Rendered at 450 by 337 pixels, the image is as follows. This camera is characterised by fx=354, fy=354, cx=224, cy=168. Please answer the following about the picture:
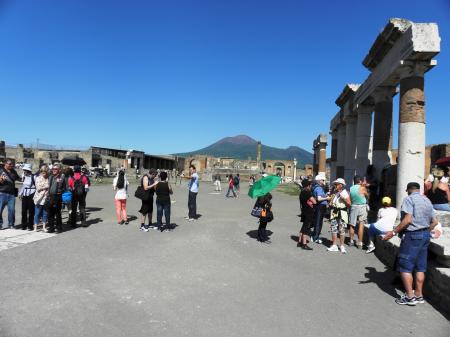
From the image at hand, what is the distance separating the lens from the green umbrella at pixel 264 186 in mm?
8508

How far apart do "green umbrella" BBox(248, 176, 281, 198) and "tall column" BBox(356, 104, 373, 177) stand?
260 inches

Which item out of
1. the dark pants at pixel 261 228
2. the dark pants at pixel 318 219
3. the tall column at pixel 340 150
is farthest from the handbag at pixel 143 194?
the tall column at pixel 340 150

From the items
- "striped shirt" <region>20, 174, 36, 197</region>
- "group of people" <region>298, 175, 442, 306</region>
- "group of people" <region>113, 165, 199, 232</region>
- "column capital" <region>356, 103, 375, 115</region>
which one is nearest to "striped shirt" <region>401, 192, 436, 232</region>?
"group of people" <region>298, 175, 442, 306</region>

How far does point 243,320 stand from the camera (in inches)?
165

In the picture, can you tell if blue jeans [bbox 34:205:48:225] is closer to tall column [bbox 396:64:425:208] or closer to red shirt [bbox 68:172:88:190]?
red shirt [bbox 68:172:88:190]

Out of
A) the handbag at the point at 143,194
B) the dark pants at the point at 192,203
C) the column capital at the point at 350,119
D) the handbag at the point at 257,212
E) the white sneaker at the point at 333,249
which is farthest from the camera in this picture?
the column capital at the point at 350,119

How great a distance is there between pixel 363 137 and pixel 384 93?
8.43ft

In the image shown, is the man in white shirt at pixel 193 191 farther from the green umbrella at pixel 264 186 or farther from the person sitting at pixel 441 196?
the person sitting at pixel 441 196

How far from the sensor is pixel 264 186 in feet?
28.3

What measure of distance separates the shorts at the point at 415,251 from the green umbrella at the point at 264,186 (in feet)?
12.6

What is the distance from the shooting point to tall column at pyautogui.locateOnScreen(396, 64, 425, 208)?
29.4ft

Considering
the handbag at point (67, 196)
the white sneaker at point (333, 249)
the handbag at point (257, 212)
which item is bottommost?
the white sneaker at point (333, 249)

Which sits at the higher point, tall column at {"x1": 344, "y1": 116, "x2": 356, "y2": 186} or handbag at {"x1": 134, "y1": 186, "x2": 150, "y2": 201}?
tall column at {"x1": 344, "y1": 116, "x2": 356, "y2": 186}

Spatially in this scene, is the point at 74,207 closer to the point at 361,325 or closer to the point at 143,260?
the point at 143,260
